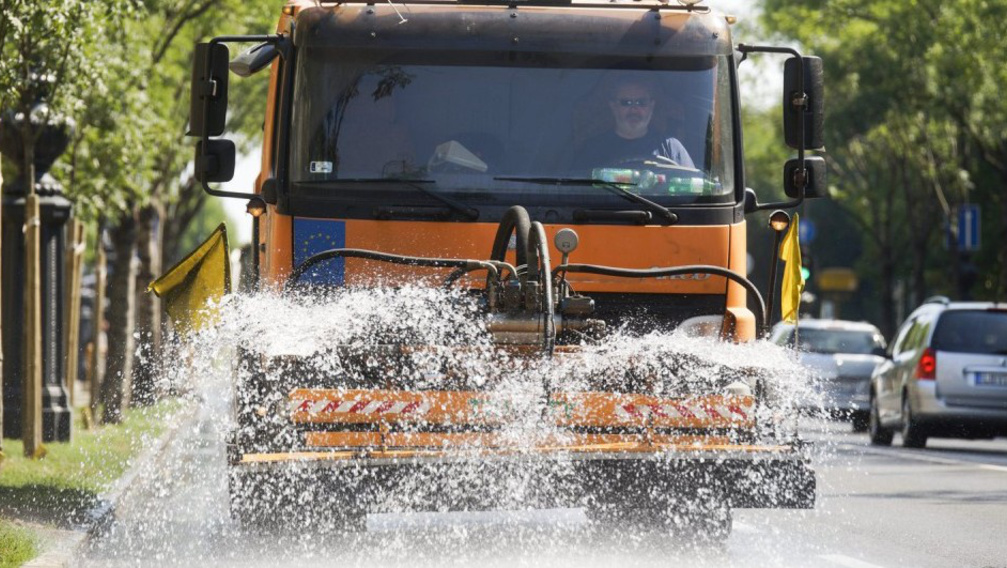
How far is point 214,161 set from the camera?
1080 centimetres

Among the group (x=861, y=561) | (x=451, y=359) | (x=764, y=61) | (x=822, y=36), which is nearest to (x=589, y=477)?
(x=451, y=359)

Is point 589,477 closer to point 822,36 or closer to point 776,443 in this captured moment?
point 776,443

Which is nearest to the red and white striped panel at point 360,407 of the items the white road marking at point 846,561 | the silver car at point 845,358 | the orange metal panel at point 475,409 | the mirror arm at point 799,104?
the orange metal panel at point 475,409

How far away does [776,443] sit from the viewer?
962cm

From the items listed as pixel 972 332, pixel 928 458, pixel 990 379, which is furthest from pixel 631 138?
pixel 972 332

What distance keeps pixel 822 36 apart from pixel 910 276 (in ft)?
77.3

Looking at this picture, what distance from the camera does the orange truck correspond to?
938 cm

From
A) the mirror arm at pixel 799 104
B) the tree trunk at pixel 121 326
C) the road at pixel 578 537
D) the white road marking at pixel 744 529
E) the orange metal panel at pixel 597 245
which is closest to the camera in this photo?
the road at pixel 578 537

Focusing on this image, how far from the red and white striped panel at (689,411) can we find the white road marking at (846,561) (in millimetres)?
1054

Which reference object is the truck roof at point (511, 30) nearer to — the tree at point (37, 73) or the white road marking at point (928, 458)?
the tree at point (37, 73)

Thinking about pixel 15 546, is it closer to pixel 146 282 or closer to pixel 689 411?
pixel 689 411

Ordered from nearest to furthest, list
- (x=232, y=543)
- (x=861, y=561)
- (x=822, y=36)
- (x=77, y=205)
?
1. (x=861, y=561)
2. (x=232, y=543)
3. (x=77, y=205)
4. (x=822, y=36)

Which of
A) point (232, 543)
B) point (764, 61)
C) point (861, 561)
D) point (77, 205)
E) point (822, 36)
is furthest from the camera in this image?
point (764, 61)

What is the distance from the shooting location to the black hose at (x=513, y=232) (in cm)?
958
